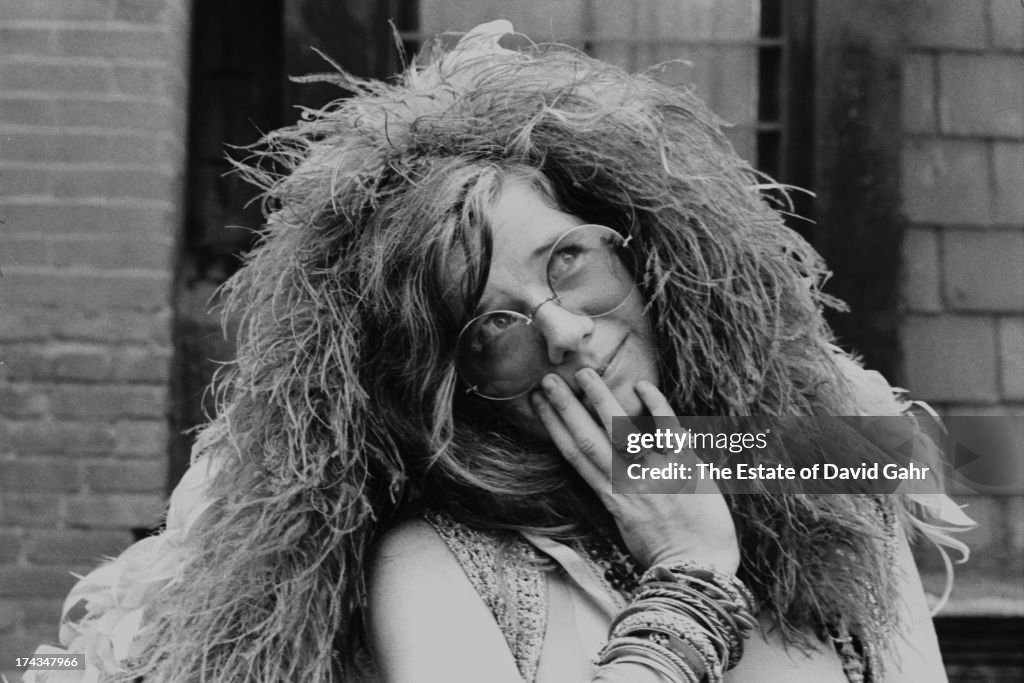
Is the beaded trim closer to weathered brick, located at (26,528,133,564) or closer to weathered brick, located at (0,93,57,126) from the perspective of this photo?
weathered brick, located at (26,528,133,564)

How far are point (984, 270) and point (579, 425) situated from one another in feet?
5.74

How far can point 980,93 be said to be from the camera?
262cm

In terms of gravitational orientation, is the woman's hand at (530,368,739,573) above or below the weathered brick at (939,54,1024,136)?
below

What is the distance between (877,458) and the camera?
139cm

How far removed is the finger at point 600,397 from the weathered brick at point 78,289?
133cm

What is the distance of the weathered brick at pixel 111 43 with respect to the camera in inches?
91.0

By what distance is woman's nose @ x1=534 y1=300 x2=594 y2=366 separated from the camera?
4.03 ft

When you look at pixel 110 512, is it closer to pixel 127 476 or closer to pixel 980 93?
pixel 127 476

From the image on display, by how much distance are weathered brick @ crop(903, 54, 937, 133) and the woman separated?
1.44 m

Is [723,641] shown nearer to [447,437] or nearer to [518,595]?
[518,595]

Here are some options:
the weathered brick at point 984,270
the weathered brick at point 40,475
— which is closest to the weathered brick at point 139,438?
the weathered brick at point 40,475

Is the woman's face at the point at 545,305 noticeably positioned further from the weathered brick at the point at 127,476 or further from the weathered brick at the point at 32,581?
the weathered brick at the point at 32,581

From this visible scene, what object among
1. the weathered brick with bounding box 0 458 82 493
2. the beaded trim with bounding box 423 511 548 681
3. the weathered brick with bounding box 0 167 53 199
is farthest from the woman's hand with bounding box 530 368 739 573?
the weathered brick with bounding box 0 167 53 199

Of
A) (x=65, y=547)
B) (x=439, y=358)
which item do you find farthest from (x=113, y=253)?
(x=439, y=358)
